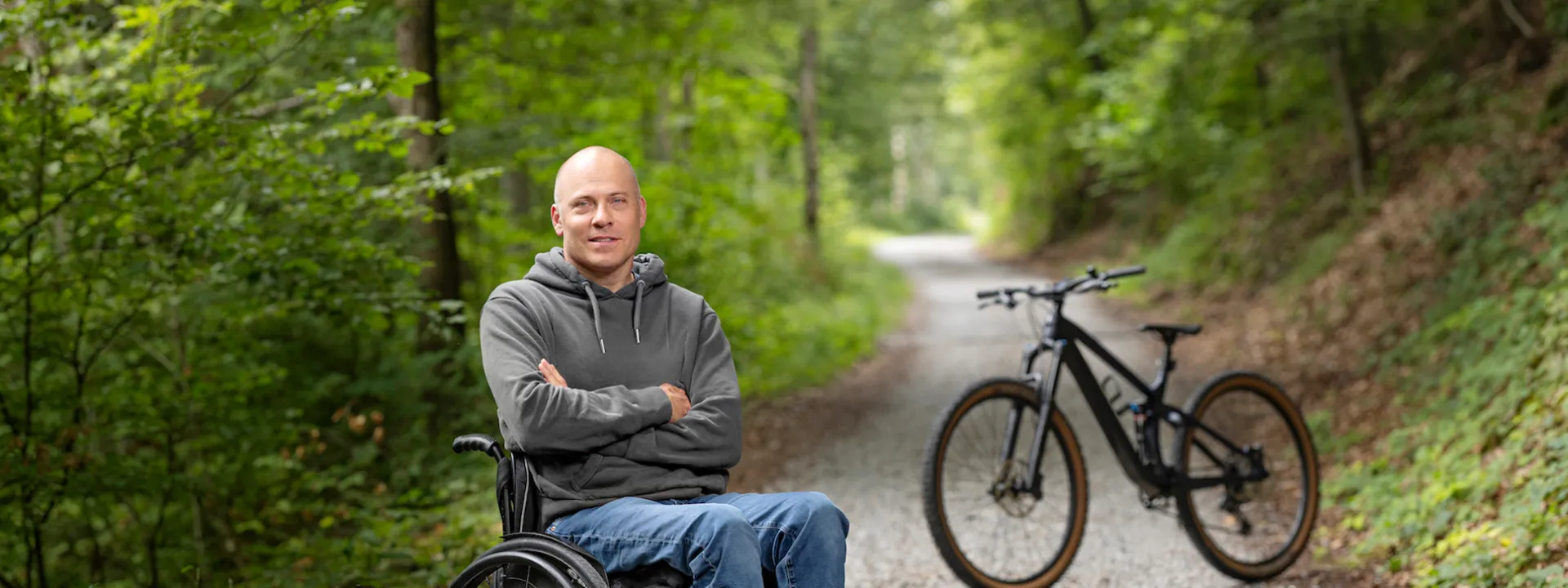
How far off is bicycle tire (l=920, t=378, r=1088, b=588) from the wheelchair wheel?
1.76 meters

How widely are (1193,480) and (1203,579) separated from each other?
0.49 metres

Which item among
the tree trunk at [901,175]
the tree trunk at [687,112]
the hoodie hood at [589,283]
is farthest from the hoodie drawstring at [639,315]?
the tree trunk at [901,175]

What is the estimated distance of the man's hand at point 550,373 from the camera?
8.91 feet

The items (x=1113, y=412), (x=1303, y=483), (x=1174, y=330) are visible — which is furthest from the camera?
(x=1303, y=483)

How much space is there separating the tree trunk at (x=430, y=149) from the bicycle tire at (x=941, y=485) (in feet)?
10.5

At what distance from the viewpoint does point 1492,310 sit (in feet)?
22.6

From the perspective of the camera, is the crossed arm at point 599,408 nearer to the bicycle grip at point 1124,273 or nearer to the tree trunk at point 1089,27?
the bicycle grip at point 1124,273

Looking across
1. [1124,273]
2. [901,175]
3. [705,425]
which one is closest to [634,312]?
[705,425]

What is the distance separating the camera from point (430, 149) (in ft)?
22.7

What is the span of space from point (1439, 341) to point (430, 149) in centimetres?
649

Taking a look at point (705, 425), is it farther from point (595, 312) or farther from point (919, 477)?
point (919, 477)

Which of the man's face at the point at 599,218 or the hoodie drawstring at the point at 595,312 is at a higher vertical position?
the man's face at the point at 599,218

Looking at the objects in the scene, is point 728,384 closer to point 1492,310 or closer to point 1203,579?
point 1203,579

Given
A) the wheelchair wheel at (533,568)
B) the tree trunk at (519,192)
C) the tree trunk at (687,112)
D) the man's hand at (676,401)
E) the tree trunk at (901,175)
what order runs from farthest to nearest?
the tree trunk at (901,175)
the tree trunk at (687,112)
the tree trunk at (519,192)
the man's hand at (676,401)
the wheelchair wheel at (533,568)
